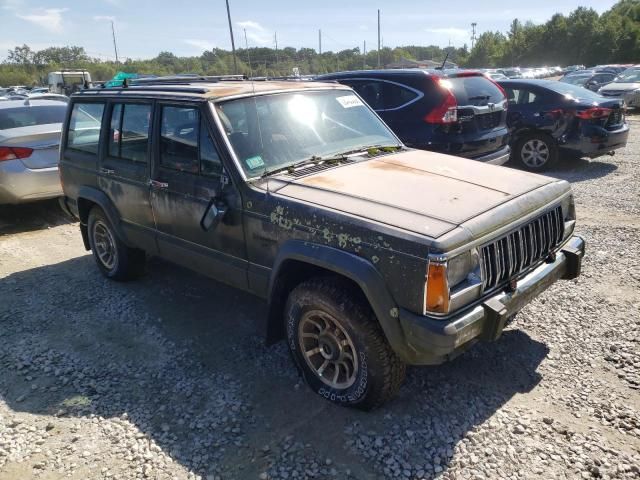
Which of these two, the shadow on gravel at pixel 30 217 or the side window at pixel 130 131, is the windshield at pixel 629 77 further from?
the side window at pixel 130 131

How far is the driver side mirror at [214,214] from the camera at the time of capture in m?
3.43

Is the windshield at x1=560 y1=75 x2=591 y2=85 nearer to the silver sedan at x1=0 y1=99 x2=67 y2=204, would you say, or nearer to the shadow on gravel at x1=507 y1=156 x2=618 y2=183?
the shadow on gravel at x1=507 y1=156 x2=618 y2=183

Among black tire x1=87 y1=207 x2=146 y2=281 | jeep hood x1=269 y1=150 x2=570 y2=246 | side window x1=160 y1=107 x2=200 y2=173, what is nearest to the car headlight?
jeep hood x1=269 y1=150 x2=570 y2=246

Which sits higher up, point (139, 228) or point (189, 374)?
point (139, 228)

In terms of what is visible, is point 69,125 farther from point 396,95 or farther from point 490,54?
point 490,54

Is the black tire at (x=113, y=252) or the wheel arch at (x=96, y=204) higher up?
the wheel arch at (x=96, y=204)

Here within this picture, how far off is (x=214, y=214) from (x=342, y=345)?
124 centimetres

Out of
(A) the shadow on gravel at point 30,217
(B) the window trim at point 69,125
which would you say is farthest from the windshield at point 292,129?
(A) the shadow on gravel at point 30,217

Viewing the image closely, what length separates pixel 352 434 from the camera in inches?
115

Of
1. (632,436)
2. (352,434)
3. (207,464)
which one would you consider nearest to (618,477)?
(632,436)

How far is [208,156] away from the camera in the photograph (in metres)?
3.59

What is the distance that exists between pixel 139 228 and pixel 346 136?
201cm

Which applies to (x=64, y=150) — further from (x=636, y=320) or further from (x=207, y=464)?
(x=636, y=320)

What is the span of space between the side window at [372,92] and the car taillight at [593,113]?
3.78 metres
